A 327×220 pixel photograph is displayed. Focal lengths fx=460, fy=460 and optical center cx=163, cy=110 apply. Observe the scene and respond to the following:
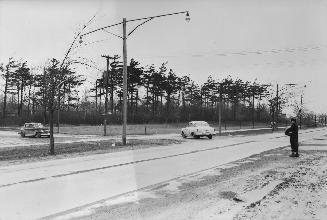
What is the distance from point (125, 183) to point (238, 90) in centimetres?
10266

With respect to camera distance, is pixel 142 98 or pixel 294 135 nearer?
pixel 294 135

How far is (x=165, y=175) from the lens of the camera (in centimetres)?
1246

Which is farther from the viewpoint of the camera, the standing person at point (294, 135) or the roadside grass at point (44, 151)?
the roadside grass at point (44, 151)

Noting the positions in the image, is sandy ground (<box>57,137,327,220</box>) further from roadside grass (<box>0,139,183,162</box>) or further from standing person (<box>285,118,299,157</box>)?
roadside grass (<box>0,139,183,162</box>)

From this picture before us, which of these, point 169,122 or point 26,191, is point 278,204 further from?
point 169,122

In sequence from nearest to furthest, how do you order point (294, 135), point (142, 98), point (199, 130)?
point (294, 135)
point (199, 130)
point (142, 98)

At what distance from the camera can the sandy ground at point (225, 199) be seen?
7199mm

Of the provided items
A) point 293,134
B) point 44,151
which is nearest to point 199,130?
point 44,151

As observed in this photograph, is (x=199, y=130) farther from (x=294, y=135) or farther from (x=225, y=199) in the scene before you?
(x=225, y=199)

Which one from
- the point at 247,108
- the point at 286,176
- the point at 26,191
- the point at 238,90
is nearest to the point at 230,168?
the point at 286,176

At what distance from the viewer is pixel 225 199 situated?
8.66 metres

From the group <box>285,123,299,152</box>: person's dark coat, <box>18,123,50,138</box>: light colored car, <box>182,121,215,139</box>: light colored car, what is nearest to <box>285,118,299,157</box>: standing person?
<box>285,123,299,152</box>: person's dark coat

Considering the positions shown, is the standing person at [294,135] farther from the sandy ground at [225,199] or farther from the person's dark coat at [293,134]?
the sandy ground at [225,199]

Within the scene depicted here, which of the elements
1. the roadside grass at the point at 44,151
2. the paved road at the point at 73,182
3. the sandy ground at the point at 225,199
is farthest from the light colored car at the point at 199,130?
the sandy ground at the point at 225,199
